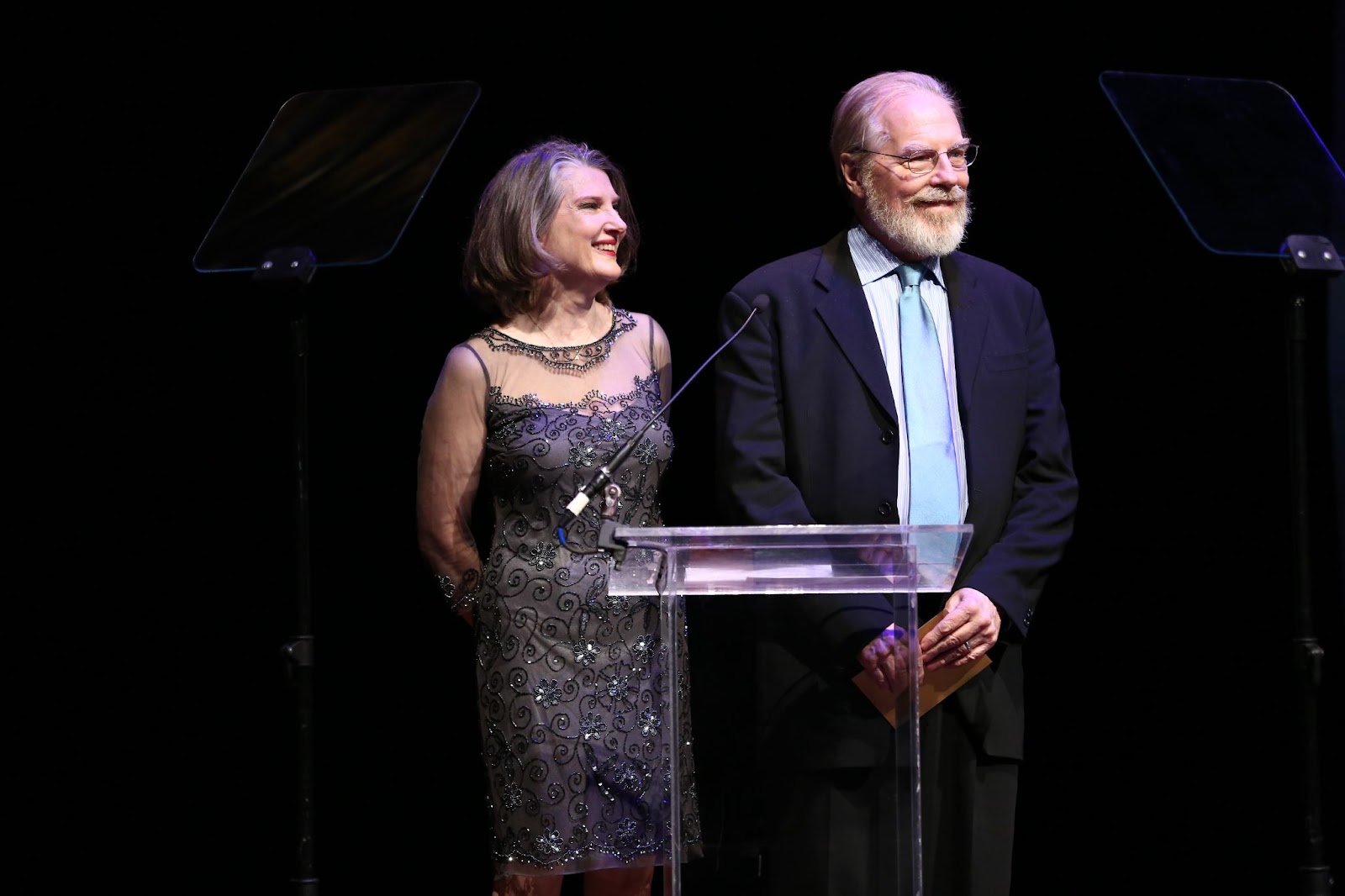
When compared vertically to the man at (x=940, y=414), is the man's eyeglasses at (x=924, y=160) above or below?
above

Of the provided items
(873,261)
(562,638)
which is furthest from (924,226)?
(562,638)

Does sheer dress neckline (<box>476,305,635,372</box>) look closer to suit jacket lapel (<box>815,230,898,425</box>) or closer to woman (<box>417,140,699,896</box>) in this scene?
woman (<box>417,140,699,896</box>)

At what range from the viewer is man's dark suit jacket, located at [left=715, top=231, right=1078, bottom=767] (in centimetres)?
287

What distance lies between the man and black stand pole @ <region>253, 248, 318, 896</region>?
2.49 ft

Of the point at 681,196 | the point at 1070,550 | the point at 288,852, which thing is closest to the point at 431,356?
the point at 681,196

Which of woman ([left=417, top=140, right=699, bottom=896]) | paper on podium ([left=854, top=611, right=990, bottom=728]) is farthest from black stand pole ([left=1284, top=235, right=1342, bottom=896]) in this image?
woman ([left=417, top=140, right=699, bottom=896])

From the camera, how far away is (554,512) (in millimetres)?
3137

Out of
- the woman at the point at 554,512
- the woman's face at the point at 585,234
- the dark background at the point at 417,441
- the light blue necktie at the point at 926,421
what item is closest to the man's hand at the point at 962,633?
the light blue necktie at the point at 926,421

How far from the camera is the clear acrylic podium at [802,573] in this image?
2387 millimetres

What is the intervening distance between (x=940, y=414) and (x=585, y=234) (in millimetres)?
822

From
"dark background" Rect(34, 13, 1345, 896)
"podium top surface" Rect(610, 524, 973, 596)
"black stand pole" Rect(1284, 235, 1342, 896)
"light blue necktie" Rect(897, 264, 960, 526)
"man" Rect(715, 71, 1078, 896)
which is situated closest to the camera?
"podium top surface" Rect(610, 524, 973, 596)

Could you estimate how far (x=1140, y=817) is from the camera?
3.82 metres

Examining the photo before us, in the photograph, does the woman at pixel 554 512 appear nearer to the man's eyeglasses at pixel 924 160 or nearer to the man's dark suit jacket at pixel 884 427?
the man's dark suit jacket at pixel 884 427

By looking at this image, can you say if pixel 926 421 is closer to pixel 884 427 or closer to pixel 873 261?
pixel 884 427
